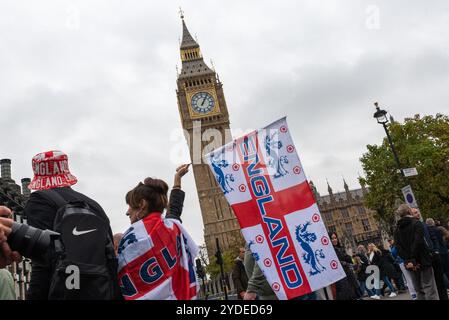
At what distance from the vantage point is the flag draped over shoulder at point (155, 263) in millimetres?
3143

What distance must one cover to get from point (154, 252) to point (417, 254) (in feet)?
15.6


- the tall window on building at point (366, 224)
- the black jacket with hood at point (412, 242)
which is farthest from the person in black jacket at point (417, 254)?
the tall window on building at point (366, 224)

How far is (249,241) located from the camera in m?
4.63

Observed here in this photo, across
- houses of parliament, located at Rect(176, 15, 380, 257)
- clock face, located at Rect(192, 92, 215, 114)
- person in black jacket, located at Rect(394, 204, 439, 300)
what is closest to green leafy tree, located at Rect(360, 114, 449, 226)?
person in black jacket, located at Rect(394, 204, 439, 300)

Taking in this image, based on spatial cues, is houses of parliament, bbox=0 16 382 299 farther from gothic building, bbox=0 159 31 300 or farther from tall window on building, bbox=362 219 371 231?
gothic building, bbox=0 159 31 300

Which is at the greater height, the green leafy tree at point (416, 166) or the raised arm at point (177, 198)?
the green leafy tree at point (416, 166)

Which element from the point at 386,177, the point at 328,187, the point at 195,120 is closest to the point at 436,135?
the point at 386,177

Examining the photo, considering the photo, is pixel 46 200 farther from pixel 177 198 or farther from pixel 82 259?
pixel 177 198

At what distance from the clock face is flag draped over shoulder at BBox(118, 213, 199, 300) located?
71.6 metres

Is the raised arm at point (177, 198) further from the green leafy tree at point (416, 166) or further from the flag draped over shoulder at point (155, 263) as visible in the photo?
the green leafy tree at point (416, 166)

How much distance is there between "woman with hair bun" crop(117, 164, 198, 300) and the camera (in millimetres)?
3152

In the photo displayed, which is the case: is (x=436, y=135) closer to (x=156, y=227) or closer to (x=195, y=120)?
(x=156, y=227)

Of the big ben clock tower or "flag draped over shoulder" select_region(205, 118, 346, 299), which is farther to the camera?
the big ben clock tower

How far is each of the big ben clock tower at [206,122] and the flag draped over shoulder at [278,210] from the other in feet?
212
